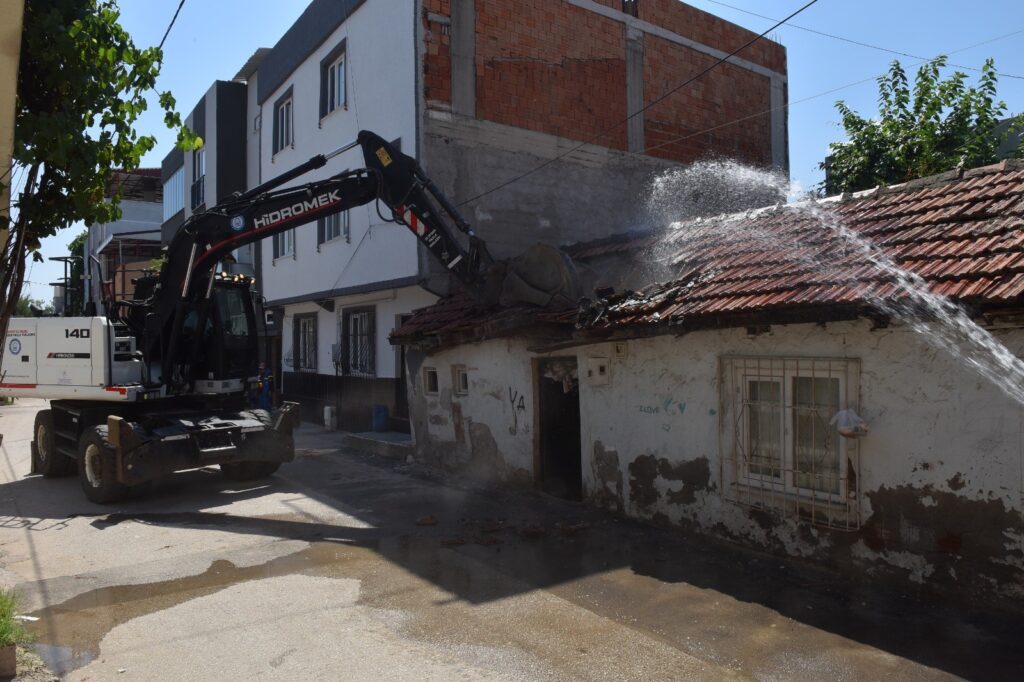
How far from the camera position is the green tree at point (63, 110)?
475 cm

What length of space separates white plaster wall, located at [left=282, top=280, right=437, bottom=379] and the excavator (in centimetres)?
350

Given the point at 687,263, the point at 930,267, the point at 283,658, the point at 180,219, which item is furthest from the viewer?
the point at 180,219

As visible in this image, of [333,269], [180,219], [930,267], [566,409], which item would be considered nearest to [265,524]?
[566,409]

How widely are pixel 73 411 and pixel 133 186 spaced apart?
2668 centimetres

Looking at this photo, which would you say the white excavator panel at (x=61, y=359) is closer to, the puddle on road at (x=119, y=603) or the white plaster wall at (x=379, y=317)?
the puddle on road at (x=119, y=603)

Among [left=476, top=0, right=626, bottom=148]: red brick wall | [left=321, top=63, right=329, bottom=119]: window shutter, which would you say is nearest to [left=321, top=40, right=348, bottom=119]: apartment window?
[left=321, top=63, right=329, bottom=119]: window shutter

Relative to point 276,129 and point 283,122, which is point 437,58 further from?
point 276,129

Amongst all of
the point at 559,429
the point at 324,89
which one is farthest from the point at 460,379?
the point at 324,89

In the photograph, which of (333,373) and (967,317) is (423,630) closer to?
(967,317)

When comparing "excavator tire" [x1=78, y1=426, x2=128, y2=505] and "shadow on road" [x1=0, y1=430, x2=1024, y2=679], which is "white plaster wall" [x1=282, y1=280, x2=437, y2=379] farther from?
"excavator tire" [x1=78, y1=426, x2=128, y2=505]

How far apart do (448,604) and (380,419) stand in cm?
975

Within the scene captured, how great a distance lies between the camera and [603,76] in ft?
50.5

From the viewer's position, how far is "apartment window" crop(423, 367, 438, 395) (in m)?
11.9

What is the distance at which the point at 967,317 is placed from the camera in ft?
17.2
